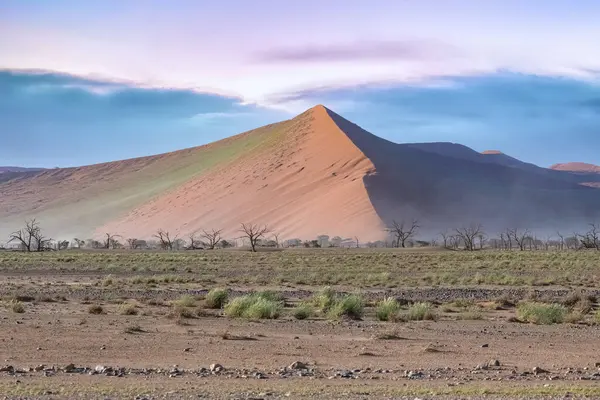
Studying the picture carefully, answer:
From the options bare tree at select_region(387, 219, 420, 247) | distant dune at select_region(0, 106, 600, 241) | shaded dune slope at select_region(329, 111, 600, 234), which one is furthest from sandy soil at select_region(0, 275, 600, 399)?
shaded dune slope at select_region(329, 111, 600, 234)

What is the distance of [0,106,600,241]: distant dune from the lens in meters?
120

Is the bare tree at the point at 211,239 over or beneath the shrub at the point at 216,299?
over

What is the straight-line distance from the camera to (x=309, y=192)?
4995 inches

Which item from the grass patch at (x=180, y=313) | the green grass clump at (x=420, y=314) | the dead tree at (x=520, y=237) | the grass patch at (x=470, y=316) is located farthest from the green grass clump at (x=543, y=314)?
the dead tree at (x=520, y=237)

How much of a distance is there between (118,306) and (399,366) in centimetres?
1256

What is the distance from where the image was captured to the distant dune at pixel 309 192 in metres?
120

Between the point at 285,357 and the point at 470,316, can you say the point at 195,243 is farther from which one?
the point at 285,357

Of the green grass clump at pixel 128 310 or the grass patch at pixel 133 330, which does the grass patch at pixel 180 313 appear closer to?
the green grass clump at pixel 128 310

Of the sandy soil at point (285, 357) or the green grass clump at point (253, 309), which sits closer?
the sandy soil at point (285, 357)

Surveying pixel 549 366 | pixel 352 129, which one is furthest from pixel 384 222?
pixel 549 366

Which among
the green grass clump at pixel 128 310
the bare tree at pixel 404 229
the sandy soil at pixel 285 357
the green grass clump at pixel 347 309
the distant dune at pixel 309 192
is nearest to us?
the sandy soil at pixel 285 357

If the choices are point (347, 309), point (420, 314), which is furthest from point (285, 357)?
point (420, 314)

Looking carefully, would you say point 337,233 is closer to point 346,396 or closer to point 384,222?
point 384,222

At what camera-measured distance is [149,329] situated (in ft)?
63.5
